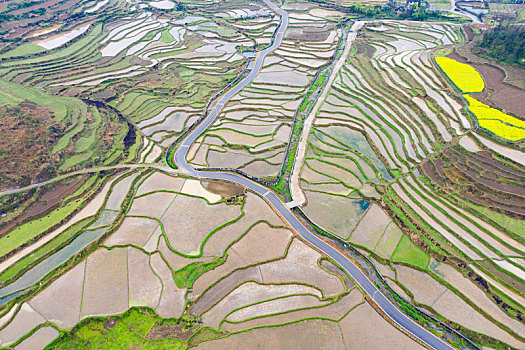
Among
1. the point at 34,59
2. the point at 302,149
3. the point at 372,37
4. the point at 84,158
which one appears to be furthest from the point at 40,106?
the point at 372,37

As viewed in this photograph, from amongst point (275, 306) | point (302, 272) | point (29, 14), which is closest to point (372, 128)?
point (302, 272)

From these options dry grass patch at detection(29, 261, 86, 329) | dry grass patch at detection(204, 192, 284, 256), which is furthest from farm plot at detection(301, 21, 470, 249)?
dry grass patch at detection(29, 261, 86, 329)

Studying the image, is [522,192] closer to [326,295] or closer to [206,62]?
[326,295]

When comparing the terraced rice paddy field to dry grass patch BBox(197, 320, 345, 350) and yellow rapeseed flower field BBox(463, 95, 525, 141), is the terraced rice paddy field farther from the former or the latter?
yellow rapeseed flower field BBox(463, 95, 525, 141)

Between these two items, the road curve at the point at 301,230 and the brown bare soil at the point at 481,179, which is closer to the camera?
the road curve at the point at 301,230

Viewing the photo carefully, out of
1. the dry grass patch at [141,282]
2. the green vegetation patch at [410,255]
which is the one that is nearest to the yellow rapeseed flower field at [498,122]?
the green vegetation patch at [410,255]

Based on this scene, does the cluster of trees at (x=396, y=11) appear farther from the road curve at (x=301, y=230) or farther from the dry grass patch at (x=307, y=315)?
the dry grass patch at (x=307, y=315)
